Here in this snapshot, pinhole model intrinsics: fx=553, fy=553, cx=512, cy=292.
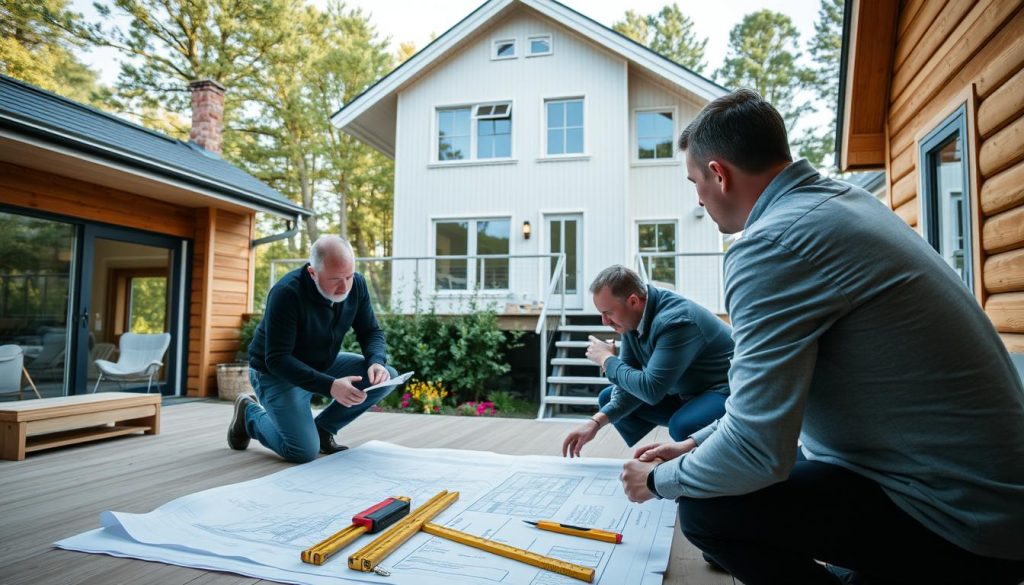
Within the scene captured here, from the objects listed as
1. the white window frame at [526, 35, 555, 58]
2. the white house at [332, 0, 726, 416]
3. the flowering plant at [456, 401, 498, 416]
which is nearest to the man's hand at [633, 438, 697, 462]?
the flowering plant at [456, 401, 498, 416]

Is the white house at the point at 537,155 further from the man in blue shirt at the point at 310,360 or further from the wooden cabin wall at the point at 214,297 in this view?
the man in blue shirt at the point at 310,360

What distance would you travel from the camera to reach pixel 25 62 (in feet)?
13.2

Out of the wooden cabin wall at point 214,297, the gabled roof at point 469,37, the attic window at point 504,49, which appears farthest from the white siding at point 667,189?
the wooden cabin wall at point 214,297

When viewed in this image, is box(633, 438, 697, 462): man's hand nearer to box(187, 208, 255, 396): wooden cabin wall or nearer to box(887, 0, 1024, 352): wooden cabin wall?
box(887, 0, 1024, 352): wooden cabin wall

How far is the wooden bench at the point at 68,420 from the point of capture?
311 cm

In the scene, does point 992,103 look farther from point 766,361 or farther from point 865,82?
point 766,361

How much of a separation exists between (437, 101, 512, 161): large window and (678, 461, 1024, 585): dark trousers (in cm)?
903

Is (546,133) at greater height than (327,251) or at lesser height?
greater

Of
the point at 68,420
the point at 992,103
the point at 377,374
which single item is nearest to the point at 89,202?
the point at 68,420

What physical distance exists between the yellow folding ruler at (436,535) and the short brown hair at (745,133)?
1071 millimetres

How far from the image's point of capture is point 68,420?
→ 334 cm

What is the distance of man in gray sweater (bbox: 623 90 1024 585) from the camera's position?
35.7 inches

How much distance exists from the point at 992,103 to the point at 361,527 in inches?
122

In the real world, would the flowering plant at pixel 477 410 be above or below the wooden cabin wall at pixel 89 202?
below
